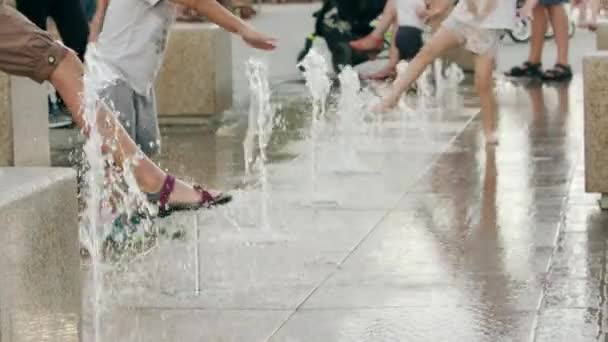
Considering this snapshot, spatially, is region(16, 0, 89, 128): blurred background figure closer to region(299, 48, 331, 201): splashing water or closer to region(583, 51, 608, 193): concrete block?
region(299, 48, 331, 201): splashing water

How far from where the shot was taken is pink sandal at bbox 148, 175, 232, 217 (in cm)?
811

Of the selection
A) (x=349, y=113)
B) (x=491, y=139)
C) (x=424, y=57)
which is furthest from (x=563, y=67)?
(x=491, y=139)

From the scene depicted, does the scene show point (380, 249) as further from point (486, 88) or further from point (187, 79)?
point (187, 79)

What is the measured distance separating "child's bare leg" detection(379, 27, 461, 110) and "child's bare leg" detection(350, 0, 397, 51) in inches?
142

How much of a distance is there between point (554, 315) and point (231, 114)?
760 cm

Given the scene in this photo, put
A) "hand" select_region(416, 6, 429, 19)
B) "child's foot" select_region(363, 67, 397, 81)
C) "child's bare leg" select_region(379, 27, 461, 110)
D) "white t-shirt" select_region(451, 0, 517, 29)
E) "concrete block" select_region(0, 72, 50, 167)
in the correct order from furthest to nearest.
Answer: "child's foot" select_region(363, 67, 397, 81) < "hand" select_region(416, 6, 429, 19) < "child's bare leg" select_region(379, 27, 461, 110) < "white t-shirt" select_region(451, 0, 517, 29) < "concrete block" select_region(0, 72, 50, 167)

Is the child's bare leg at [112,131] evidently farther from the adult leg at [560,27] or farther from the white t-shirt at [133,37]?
the adult leg at [560,27]

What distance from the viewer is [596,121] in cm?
845

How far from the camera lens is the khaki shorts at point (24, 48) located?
6.32 m

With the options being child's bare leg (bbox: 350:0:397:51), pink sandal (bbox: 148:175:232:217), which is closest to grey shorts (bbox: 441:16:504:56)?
pink sandal (bbox: 148:175:232:217)

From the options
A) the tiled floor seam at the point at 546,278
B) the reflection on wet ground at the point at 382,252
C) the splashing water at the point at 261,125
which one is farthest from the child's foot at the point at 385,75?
the tiled floor seam at the point at 546,278

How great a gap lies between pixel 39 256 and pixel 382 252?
280cm

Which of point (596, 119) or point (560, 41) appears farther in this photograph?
point (560, 41)

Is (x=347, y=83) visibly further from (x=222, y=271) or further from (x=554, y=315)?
(x=554, y=315)
